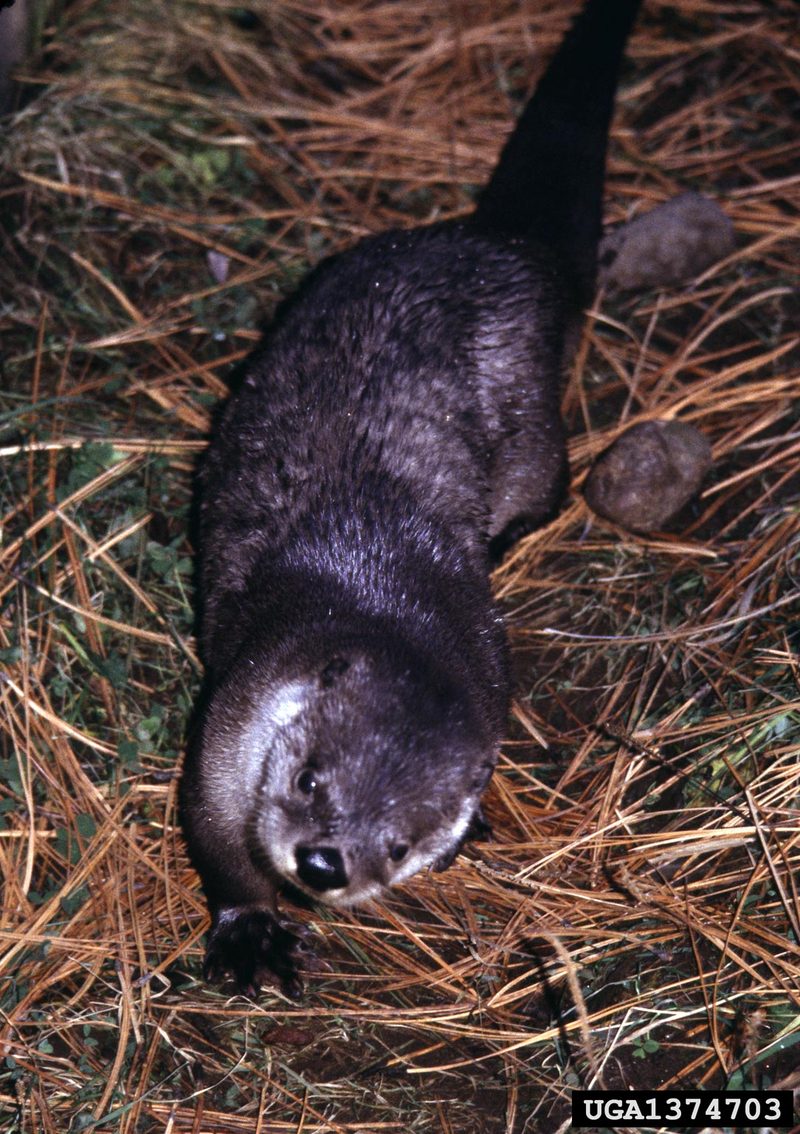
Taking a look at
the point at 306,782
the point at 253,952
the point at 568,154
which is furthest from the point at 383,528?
the point at 568,154

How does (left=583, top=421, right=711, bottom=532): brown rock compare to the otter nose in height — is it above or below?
below

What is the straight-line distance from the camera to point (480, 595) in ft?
10.3

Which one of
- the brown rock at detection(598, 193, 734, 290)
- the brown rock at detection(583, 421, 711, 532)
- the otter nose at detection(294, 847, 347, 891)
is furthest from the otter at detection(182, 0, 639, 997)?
the brown rock at detection(598, 193, 734, 290)

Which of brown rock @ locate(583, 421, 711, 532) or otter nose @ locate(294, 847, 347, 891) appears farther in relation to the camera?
brown rock @ locate(583, 421, 711, 532)

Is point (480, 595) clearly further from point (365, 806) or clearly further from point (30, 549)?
point (30, 549)

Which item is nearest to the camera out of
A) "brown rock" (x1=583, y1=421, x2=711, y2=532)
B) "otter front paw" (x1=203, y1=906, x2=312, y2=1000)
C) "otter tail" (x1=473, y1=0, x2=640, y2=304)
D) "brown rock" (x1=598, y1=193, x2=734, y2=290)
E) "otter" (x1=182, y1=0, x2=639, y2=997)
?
"otter" (x1=182, y1=0, x2=639, y2=997)

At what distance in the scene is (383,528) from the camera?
2982 millimetres

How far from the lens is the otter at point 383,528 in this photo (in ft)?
8.13

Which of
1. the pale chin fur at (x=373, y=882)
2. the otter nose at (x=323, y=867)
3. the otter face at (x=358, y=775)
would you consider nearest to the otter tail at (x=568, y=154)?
the otter face at (x=358, y=775)

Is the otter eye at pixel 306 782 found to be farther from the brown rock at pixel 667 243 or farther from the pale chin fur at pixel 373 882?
the brown rock at pixel 667 243

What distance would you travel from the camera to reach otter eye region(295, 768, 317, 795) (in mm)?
2422

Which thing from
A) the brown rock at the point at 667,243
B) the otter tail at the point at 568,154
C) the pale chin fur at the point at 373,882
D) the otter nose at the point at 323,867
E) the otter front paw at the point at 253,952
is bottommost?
the otter front paw at the point at 253,952

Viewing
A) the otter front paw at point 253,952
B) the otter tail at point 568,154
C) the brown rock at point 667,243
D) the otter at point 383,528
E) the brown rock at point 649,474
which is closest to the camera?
the otter at point 383,528

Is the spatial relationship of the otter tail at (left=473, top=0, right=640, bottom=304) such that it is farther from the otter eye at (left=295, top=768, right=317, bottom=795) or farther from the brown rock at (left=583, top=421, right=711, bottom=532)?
the otter eye at (left=295, top=768, right=317, bottom=795)
